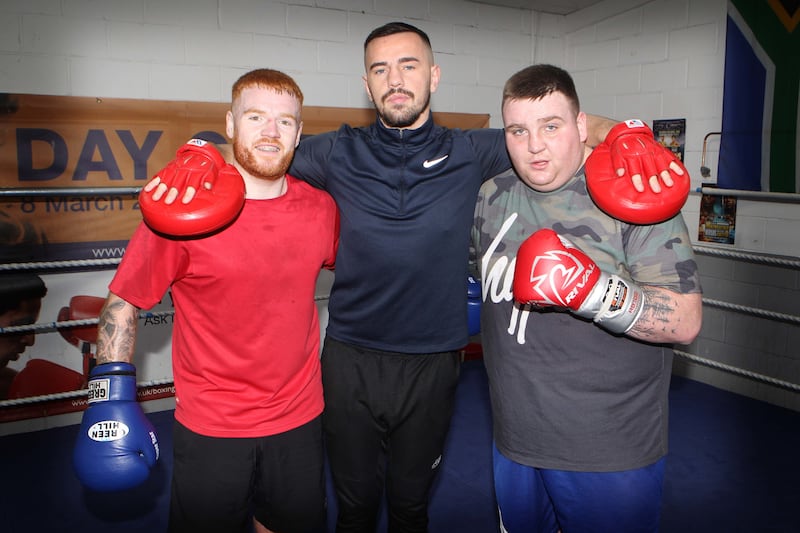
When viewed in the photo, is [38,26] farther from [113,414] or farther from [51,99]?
[113,414]

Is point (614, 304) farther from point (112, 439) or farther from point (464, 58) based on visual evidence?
point (464, 58)

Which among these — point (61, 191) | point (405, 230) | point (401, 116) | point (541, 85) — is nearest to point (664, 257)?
point (541, 85)

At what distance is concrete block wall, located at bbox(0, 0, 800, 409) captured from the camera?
3135 millimetres

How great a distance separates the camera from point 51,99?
3074mm

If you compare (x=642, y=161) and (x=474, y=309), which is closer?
(x=642, y=161)

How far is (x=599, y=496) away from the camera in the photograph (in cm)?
149

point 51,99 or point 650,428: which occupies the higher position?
point 51,99

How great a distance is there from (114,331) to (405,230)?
793 mm

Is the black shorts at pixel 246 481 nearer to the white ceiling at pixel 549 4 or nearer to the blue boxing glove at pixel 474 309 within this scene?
the blue boxing glove at pixel 474 309

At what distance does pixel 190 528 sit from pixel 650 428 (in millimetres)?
1194

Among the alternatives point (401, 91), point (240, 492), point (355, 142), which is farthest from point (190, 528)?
point (401, 91)

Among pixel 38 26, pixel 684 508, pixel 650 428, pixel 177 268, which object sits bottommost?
pixel 684 508

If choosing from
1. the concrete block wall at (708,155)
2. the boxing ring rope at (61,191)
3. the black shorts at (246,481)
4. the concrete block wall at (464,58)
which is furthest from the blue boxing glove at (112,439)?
the concrete block wall at (708,155)

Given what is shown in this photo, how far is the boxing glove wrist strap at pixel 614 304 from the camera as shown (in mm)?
1364
